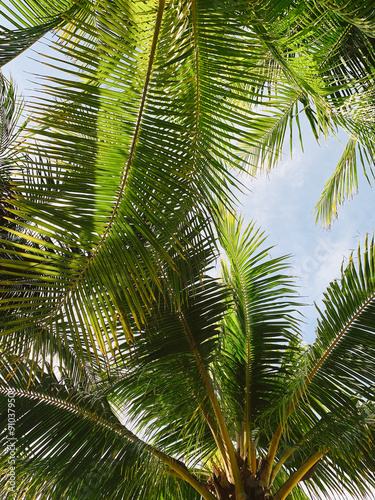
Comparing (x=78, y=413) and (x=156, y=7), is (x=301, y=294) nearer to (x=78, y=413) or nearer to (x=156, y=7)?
(x=78, y=413)

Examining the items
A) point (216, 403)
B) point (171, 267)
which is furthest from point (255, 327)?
point (171, 267)

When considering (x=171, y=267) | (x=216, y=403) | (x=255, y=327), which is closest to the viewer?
(x=171, y=267)

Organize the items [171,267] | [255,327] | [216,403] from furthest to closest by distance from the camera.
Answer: [255,327] → [216,403] → [171,267]

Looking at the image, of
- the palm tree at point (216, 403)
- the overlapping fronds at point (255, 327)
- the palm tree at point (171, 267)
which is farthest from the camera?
the overlapping fronds at point (255, 327)

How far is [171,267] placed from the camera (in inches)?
81.8

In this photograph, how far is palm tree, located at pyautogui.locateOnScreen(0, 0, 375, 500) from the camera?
1878 millimetres

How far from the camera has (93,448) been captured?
3883 mm

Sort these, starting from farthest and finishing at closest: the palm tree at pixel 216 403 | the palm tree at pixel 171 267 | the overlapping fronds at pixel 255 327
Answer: the overlapping fronds at pixel 255 327 < the palm tree at pixel 216 403 < the palm tree at pixel 171 267

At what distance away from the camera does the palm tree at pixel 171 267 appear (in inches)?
Answer: 73.9

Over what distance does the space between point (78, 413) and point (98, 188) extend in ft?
9.10

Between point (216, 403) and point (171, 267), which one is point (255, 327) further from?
point (171, 267)

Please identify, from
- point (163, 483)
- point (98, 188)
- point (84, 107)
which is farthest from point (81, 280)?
point (163, 483)

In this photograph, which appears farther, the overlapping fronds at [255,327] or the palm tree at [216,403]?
the overlapping fronds at [255,327]

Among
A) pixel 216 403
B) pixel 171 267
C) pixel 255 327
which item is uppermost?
pixel 171 267
